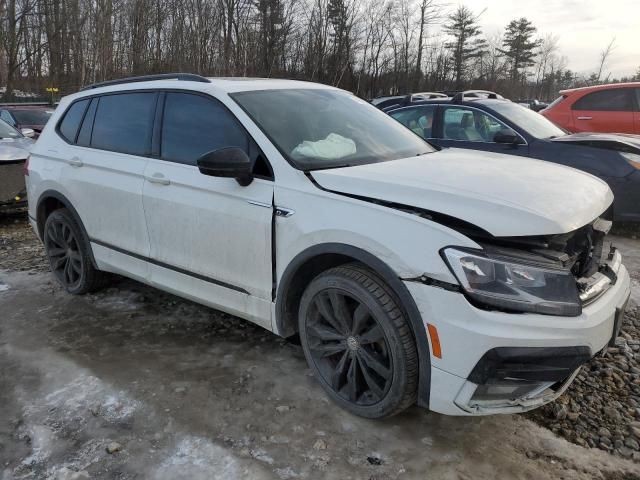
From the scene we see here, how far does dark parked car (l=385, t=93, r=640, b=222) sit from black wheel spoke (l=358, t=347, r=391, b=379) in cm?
416

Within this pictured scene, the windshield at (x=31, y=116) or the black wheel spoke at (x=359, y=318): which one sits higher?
the windshield at (x=31, y=116)

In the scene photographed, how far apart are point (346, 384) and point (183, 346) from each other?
51.3 inches

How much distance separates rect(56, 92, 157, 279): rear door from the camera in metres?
3.62

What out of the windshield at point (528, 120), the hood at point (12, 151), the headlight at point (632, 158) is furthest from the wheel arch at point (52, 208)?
the headlight at point (632, 158)

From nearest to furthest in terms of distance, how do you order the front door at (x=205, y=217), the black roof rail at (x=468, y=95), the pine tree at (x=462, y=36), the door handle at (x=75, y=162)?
the front door at (x=205, y=217) → the door handle at (x=75, y=162) → the black roof rail at (x=468, y=95) → the pine tree at (x=462, y=36)

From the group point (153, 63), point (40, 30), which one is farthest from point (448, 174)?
point (40, 30)

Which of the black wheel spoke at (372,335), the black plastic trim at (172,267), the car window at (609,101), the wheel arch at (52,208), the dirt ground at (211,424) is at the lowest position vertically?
the dirt ground at (211,424)

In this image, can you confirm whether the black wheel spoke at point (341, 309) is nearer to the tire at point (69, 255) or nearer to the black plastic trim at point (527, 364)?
the black plastic trim at point (527, 364)

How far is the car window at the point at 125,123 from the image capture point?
3648 mm

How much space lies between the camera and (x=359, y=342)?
2.62m

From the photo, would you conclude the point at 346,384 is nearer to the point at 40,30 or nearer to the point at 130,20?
the point at 130,20

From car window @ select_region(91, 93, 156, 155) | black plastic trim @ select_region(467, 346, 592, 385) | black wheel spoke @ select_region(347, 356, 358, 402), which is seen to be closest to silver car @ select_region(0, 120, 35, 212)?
car window @ select_region(91, 93, 156, 155)

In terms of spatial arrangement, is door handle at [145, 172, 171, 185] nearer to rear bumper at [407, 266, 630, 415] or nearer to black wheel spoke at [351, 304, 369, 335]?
black wheel spoke at [351, 304, 369, 335]

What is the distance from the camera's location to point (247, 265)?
2965 millimetres
